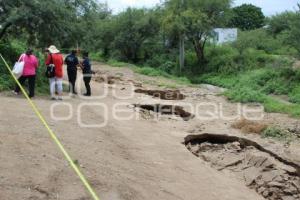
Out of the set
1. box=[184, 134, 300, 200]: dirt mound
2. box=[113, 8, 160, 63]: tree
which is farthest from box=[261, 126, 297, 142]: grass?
box=[113, 8, 160, 63]: tree

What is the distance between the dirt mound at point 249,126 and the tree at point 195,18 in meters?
18.0

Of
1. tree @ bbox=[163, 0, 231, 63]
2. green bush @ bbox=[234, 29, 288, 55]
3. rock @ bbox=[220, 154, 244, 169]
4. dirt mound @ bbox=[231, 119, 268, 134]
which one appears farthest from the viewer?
green bush @ bbox=[234, 29, 288, 55]

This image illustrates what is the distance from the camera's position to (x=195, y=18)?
103 feet

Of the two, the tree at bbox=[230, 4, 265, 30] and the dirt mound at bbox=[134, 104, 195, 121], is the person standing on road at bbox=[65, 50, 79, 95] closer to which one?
the dirt mound at bbox=[134, 104, 195, 121]

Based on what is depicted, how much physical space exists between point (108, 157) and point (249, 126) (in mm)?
5574

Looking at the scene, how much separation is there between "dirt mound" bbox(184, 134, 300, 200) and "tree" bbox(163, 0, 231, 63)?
64.2 feet

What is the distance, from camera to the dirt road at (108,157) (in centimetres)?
743

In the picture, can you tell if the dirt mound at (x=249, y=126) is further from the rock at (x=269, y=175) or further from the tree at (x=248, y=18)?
the tree at (x=248, y=18)

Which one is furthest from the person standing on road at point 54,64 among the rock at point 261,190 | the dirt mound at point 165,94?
the rock at point 261,190

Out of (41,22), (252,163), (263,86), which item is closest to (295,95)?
(263,86)

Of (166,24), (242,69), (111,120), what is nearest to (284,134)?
(111,120)

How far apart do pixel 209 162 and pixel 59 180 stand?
15.3ft

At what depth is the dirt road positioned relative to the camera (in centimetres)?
743

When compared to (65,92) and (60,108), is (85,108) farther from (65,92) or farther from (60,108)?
(65,92)
